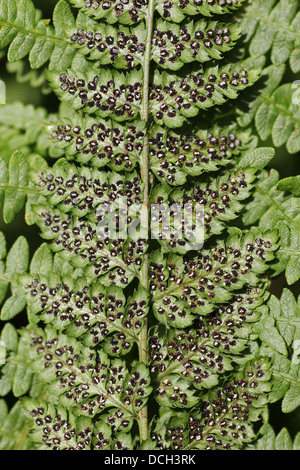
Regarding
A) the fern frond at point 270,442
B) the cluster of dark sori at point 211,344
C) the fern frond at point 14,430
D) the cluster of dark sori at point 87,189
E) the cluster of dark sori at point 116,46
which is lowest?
the fern frond at point 14,430

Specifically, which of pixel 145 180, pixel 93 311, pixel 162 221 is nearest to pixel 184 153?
pixel 145 180

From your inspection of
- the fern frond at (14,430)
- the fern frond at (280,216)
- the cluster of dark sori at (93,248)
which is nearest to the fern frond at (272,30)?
the fern frond at (280,216)

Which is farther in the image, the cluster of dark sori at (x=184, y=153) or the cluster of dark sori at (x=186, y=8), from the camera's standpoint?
the cluster of dark sori at (x=184, y=153)

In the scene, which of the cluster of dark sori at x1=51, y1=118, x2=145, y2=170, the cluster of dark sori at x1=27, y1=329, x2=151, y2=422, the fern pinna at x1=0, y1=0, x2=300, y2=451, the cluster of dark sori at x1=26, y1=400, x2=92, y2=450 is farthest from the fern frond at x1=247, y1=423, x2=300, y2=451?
the cluster of dark sori at x1=51, y1=118, x2=145, y2=170

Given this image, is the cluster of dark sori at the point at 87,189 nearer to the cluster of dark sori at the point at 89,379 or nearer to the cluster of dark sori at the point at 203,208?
the cluster of dark sori at the point at 203,208

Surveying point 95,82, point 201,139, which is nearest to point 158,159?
point 201,139

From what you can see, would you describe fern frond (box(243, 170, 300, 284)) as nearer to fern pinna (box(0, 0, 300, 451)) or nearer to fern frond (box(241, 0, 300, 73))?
fern pinna (box(0, 0, 300, 451))

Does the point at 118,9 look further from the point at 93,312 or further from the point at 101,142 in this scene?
the point at 93,312
